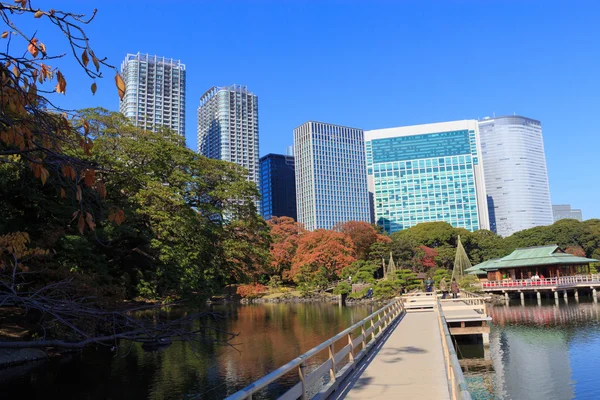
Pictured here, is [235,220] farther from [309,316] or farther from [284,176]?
[284,176]

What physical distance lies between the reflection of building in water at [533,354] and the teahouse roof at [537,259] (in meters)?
15.5

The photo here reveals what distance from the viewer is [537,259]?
4556 cm

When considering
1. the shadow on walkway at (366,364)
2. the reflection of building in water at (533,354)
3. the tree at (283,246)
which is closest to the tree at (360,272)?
the tree at (283,246)

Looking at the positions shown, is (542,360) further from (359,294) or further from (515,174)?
(515,174)

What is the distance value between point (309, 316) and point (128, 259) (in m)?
18.4

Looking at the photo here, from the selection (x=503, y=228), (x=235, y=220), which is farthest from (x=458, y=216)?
(x=235, y=220)

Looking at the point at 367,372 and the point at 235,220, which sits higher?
the point at 235,220

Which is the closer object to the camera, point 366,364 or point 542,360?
point 366,364

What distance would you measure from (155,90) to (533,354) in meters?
125

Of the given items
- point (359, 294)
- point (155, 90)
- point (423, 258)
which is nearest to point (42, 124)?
point (359, 294)

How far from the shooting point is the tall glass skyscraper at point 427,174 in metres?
135

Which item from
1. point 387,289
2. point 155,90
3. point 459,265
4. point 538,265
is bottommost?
point 387,289

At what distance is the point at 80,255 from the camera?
1529 cm

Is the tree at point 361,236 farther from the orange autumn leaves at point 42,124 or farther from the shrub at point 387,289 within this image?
the orange autumn leaves at point 42,124
